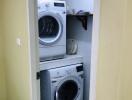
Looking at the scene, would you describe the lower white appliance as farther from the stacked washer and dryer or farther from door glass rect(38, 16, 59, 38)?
door glass rect(38, 16, 59, 38)

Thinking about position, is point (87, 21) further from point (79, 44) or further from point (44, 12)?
point (44, 12)

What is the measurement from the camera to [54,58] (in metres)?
2.63

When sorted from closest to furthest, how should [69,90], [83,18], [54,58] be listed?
[54,58] < [83,18] < [69,90]

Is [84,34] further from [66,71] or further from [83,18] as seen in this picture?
[66,71]

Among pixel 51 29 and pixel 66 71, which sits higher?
pixel 51 29
